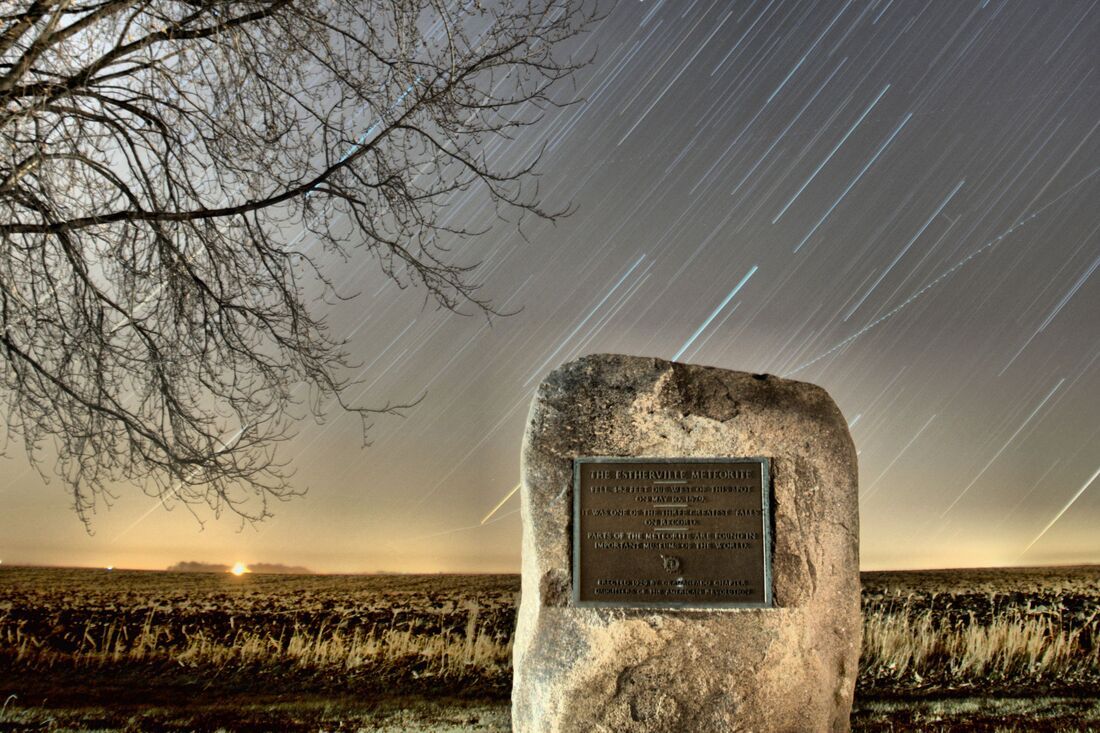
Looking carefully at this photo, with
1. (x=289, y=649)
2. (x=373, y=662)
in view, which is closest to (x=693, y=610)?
(x=373, y=662)

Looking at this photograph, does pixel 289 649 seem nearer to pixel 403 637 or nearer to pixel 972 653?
pixel 403 637

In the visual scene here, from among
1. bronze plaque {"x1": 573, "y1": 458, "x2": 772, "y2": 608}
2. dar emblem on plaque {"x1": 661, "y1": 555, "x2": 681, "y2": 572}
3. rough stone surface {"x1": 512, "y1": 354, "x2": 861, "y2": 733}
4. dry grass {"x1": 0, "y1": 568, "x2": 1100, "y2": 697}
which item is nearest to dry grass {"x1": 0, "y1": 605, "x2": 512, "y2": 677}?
dry grass {"x1": 0, "y1": 568, "x2": 1100, "y2": 697}

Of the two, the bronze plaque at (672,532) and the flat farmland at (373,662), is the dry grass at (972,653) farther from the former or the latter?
the bronze plaque at (672,532)

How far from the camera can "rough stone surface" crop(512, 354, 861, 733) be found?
564cm

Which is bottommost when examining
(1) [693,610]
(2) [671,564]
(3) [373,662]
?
(3) [373,662]

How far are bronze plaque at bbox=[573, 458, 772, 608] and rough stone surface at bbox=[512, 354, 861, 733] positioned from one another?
9 centimetres

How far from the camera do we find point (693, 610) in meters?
5.82

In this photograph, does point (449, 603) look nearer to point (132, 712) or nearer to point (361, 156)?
point (132, 712)

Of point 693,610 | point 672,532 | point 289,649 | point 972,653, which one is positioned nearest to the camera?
point 693,610

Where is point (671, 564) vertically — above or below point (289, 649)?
above

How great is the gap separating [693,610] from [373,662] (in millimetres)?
5984

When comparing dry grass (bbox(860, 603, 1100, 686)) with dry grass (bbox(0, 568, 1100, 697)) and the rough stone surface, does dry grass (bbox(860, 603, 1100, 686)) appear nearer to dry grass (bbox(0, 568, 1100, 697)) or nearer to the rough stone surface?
dry grass (bbox(0, 568, 1100, 697))

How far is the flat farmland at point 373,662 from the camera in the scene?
28.8 feet

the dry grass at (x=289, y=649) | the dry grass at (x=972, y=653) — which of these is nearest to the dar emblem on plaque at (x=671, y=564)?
the dry grass at (x=289, y=649)
